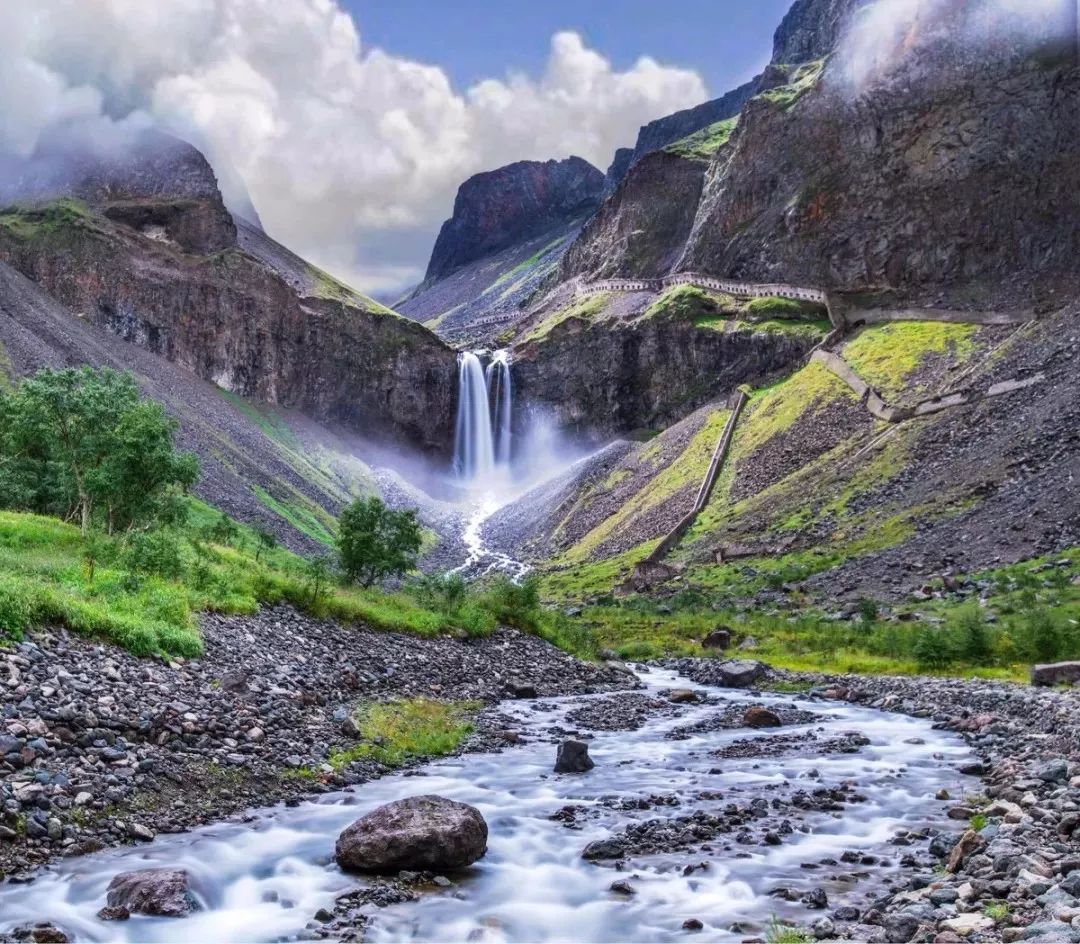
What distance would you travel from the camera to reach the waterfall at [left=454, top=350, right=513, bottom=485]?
519 feet

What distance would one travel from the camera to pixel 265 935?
11.5m

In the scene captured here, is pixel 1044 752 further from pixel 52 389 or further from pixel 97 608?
pixel 52 389

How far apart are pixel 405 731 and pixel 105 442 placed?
2197 cm

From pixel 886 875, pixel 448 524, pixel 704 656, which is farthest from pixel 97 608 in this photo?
pixel 448 524

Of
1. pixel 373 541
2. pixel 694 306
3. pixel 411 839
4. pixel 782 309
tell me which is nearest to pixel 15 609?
pixel 411 839

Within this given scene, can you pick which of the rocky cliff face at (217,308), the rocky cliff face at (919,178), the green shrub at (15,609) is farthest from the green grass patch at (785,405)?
the green shrub at (15,609)

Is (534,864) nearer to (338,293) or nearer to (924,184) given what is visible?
(924,184)

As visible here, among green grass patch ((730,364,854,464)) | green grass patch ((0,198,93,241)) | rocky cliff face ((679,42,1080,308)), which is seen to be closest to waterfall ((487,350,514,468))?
rocky cliff face ((679,42,1080,308))

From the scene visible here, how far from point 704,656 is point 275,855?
134 ft

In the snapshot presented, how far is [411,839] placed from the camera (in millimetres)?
13312

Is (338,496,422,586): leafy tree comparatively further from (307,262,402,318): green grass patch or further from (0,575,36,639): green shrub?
(307,262,402,318): green grass patch

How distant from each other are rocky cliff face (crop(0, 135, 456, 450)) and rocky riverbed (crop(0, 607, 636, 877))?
126 m

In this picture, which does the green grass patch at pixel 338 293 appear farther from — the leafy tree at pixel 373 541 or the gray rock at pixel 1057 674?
the gray rock at pixel 1057 674

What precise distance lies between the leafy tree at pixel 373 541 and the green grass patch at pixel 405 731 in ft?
59.3
